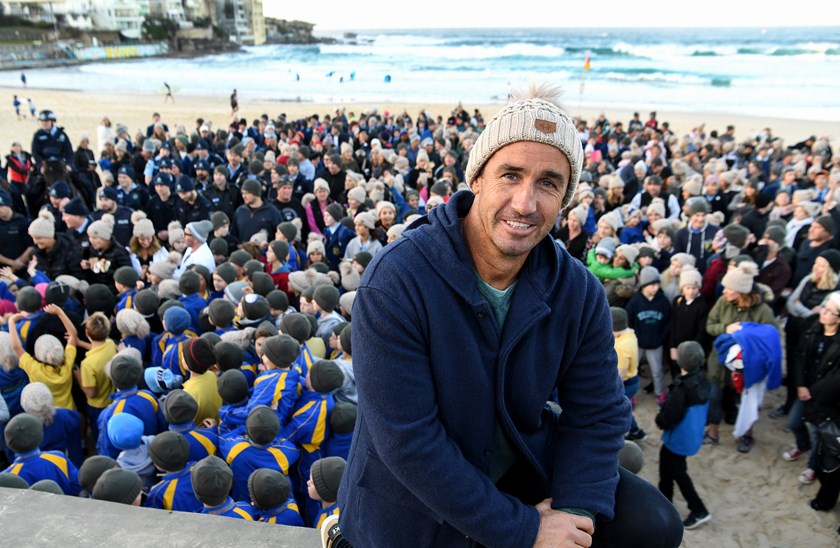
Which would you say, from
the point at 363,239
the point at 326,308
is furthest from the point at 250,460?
the point at 363,239

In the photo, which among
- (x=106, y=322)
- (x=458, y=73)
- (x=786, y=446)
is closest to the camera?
(x=106, y=322)

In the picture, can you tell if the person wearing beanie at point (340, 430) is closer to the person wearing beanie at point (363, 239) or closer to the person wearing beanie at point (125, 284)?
the person wearing beanie at point (125, 284)

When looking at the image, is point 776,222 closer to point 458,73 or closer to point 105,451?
point 105,451

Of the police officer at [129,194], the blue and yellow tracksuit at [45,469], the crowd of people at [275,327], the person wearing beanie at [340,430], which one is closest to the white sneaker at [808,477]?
the crowd of people at [275,327]

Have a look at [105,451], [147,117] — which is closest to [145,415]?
[105,451]

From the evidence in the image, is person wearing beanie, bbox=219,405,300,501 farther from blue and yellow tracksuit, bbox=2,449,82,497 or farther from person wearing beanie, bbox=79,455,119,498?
blue and yellow tracksuit, bbox=2,449,82,497

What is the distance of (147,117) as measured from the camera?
2428 cm

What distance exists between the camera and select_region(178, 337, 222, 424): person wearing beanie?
3934 millimetres

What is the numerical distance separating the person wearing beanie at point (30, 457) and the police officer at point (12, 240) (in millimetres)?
3987

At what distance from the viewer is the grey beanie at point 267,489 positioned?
299 centimetres

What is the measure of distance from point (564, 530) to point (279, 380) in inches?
108

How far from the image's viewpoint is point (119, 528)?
2080mm

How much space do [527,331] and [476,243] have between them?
0.27m

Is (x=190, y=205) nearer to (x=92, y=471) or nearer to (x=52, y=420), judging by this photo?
(x=52, y=420)
